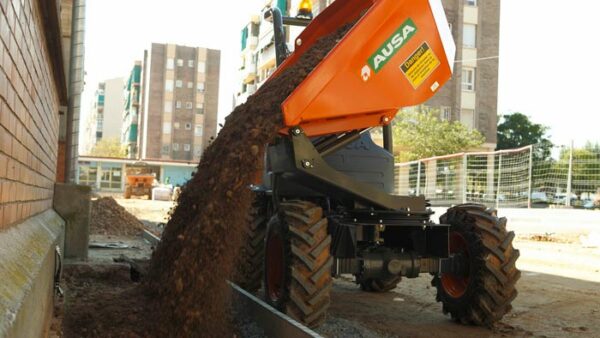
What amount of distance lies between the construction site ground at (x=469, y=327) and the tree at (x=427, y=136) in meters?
26.1

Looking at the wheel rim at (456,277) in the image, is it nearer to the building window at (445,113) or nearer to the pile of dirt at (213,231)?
the pile of dirt at (213,231)

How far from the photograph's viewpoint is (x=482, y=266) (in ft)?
17.4

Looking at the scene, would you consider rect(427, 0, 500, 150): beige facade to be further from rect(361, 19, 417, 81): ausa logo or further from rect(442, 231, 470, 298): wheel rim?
rect(361, 19, 417, 81): ausa logo

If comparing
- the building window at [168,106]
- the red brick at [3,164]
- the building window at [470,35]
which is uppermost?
the building window at [168,106]

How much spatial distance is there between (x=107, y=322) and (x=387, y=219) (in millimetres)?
2432

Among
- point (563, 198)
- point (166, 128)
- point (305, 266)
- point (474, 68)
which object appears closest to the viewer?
point (305, 266)

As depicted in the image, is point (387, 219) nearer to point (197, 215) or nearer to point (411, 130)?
point (197, 215)

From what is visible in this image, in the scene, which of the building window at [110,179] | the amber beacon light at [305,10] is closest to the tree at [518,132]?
the building window at [110,179]

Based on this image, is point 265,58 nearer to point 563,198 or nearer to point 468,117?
point 468,117

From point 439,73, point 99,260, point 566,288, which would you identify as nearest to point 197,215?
point 439,73

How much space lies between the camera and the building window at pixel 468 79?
4247 cm

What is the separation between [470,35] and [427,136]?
10717 mm

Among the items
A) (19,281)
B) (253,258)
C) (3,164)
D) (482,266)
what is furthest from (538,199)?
(19,281)

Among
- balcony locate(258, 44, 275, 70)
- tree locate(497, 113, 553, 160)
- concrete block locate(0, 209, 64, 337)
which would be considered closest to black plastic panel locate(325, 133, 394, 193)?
concrete block locate(0, 209, 64, 337)
